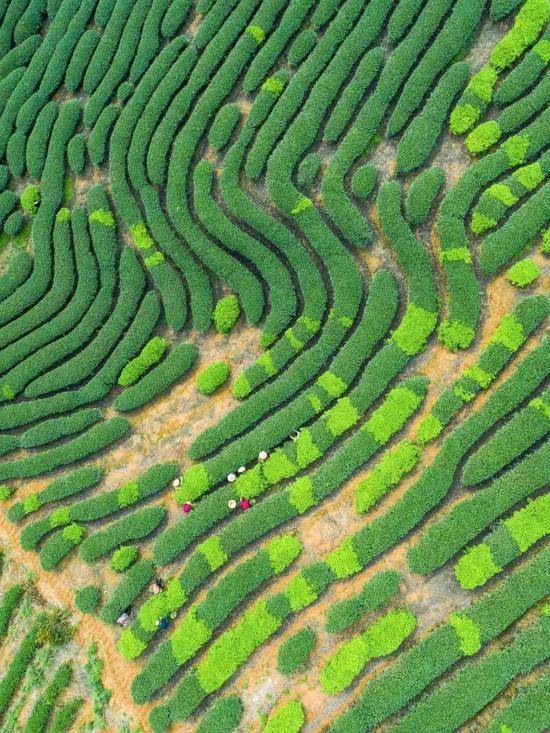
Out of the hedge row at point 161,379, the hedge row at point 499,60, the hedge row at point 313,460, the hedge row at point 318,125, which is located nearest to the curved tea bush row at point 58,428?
Answer: the hedge row at point 161,379

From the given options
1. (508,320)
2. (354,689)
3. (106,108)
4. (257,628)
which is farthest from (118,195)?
→ (354,689)

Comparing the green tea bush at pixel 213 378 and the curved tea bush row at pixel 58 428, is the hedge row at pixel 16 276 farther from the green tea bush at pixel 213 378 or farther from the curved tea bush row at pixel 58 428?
the green tea bush at pixel 213 378

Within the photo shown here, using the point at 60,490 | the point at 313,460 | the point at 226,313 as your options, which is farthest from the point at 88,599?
the point at 226,313

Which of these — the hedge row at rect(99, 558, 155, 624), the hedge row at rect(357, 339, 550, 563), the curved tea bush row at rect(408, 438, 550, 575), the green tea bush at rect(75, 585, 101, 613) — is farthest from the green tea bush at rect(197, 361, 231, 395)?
the curved tea bush row at rect(408, 438, 550, 575)

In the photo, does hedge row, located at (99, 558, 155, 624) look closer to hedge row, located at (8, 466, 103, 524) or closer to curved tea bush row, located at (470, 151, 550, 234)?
hedge row, located at (8, 466, 103, 524)

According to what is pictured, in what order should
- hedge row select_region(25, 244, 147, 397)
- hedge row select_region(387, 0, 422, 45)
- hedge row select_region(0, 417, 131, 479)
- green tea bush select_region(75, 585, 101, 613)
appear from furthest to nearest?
1. hedge row select_region(25, 244, 147, 397)
2. hedge row select_region(0, 417, 131, 479)
3. hedge row select_region(387, 0, 422, 45)
4. green tea bush select_region(75, 585, 101, 613)
